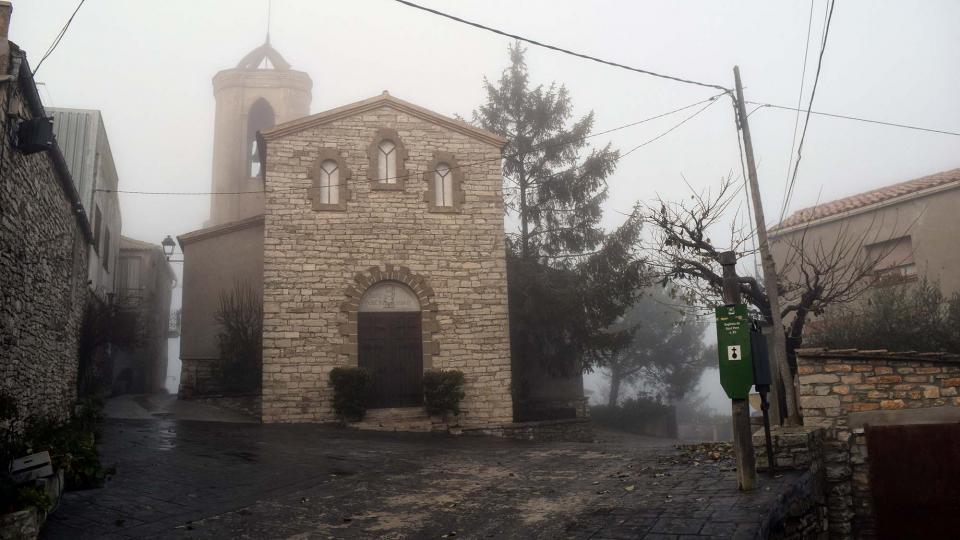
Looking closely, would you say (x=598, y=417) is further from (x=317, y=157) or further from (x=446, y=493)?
(x=446, y=493)

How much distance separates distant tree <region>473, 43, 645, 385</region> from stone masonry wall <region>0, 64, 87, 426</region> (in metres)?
11.7

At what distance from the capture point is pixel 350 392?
45.9 ft

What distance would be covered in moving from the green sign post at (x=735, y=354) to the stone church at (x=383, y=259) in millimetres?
8751

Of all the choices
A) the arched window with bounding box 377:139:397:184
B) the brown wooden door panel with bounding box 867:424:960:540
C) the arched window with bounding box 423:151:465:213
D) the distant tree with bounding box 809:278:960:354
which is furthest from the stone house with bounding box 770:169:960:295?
the arched window with bounding box 377:139:397:184

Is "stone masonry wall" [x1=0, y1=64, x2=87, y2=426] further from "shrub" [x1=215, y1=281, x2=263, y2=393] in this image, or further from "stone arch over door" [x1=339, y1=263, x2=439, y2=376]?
"shrub" [x1=215, y1=281, x2=263, y2=393]

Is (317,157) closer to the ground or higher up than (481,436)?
higher up

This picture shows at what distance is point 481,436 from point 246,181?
16.7 metres

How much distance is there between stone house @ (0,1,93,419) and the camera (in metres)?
6.96

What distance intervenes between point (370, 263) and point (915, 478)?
10.8 meters

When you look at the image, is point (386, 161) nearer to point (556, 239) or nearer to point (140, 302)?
point (556, 239)

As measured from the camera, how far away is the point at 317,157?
1554cm

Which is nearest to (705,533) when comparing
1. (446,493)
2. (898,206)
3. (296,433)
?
(446,493)

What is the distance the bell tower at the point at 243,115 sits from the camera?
87.4 feet

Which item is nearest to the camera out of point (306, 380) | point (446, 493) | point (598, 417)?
point (446, 493)
